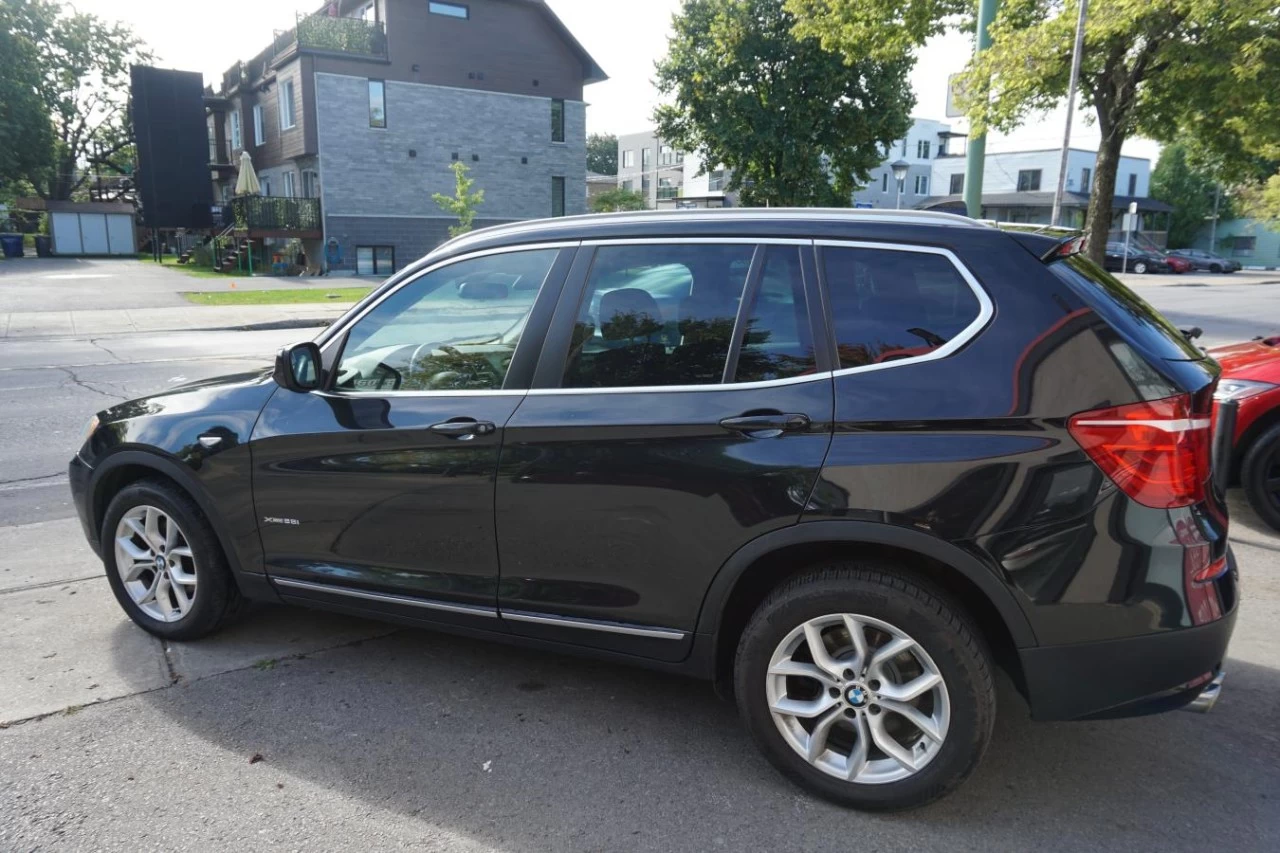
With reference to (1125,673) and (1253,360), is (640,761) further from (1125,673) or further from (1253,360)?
(1253,360)

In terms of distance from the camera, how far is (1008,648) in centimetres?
275

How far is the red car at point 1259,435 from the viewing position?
18.0 ft

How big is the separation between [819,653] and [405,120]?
115 ft

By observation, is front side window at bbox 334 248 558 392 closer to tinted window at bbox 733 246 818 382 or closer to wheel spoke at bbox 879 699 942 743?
tinted window at bbox 733 246 818 382

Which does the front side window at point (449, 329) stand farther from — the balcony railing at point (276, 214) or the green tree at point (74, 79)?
the green tree at point (74, 79)

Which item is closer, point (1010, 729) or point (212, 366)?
point (1010, 729)

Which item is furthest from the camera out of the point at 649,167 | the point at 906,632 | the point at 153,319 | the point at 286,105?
Answer: the point at 649,167

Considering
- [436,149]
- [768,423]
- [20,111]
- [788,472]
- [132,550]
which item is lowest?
[132,550]

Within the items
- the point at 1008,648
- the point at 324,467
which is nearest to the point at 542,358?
the point at 324,467

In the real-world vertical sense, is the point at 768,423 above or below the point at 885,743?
above

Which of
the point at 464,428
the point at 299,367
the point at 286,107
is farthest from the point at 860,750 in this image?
the point at 286,107

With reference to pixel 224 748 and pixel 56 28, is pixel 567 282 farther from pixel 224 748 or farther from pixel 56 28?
pixel 56 28

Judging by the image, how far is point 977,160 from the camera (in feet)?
31.5

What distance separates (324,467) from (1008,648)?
2.45 m
